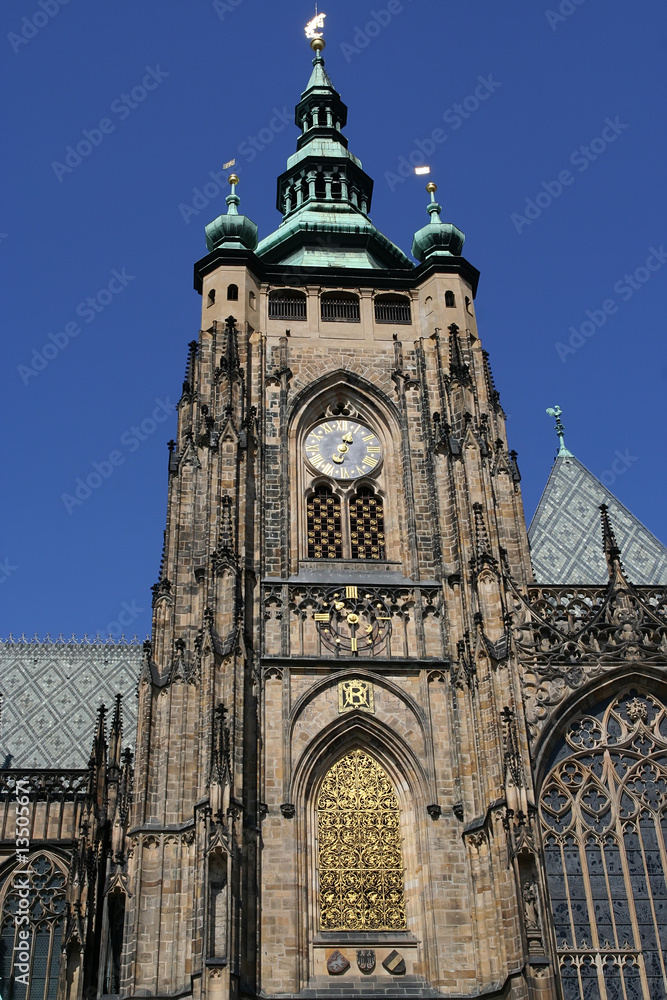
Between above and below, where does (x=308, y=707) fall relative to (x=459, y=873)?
above

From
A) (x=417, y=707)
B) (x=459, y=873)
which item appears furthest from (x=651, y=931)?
(x=417, y=707)

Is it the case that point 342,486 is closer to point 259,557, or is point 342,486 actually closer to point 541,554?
point 259,557

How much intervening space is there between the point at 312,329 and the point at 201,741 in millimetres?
10758

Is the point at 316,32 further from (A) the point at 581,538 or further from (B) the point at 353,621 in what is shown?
(B) the point at 353,621

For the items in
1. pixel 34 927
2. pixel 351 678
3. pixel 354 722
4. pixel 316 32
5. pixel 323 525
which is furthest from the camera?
pixel 316 32

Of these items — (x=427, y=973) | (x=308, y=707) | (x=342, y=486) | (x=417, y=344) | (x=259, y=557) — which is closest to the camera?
(x=427, y=973)

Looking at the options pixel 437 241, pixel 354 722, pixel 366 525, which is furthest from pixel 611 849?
pixel 437 241

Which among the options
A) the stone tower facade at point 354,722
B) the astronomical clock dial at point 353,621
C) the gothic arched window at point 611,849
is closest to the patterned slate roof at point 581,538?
the stone tower facade at point 354,722

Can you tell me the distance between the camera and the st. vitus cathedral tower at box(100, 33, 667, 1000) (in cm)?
2106

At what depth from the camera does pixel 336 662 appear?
79.5 feet

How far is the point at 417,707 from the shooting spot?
78.5ft

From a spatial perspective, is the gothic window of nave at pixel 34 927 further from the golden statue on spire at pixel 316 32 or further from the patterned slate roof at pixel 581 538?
the golden statue on spire at pixel 316 32

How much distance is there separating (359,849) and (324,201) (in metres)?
18.4

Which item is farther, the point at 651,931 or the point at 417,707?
the point at 417,707
